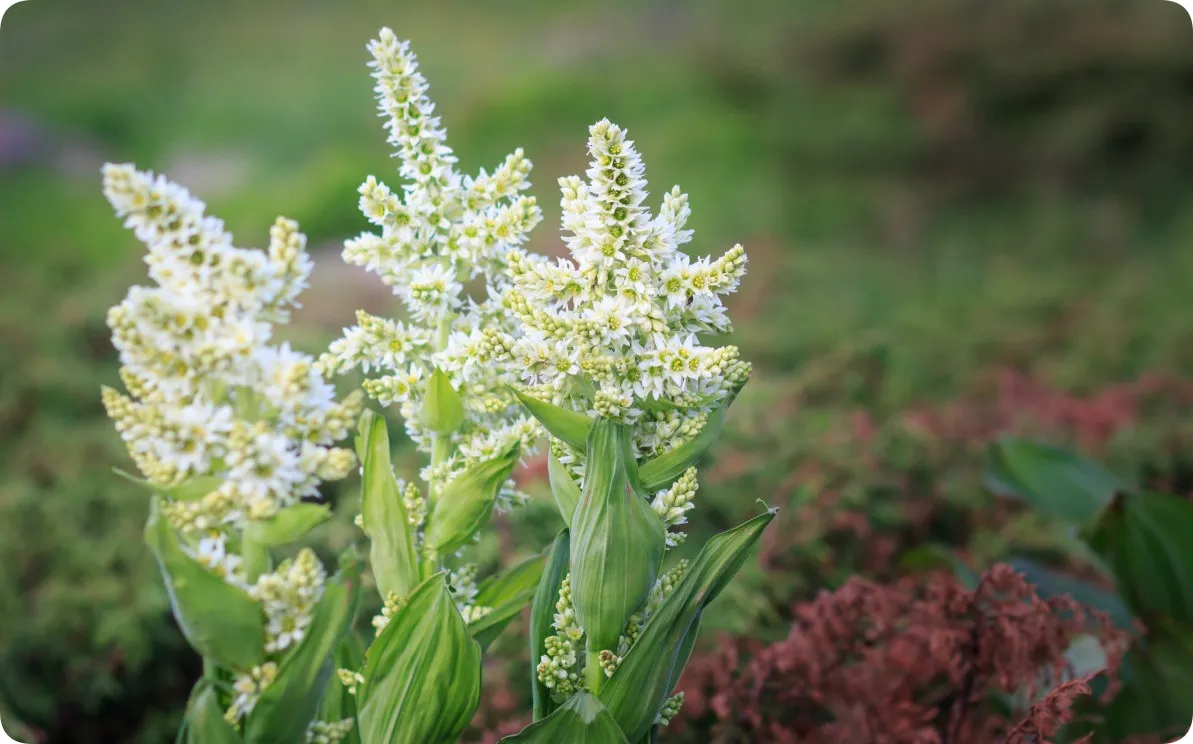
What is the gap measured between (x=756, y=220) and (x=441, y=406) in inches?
96.7

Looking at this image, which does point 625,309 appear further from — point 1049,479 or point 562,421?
point 1049,479

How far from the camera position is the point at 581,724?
609 millimetres

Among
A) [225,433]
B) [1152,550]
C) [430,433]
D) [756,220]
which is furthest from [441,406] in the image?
[756,220]

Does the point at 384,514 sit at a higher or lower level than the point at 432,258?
lower

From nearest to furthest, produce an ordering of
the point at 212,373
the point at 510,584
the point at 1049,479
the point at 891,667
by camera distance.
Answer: the point at 212,373, the point at 510,584, the point at 891,667, the point at 1049,479

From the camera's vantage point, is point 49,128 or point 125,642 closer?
point 125,642

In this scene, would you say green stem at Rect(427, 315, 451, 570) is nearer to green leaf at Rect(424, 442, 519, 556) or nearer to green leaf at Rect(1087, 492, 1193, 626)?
green leaf at Rect(424, 442, 519, 556)

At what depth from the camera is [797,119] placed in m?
2.92

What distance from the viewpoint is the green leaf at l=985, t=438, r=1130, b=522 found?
1245mm

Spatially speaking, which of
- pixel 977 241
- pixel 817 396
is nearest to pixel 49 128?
pixel 817 396

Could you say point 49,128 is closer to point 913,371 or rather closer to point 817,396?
point 817,396

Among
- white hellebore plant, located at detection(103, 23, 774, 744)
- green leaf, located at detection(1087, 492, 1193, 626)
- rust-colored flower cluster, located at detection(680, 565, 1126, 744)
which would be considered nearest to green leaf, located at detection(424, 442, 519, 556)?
white hellebore plant, located at detection(103, 23, 774, 744)

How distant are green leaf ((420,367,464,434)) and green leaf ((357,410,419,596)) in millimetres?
32

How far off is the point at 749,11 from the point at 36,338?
1.64 metres
